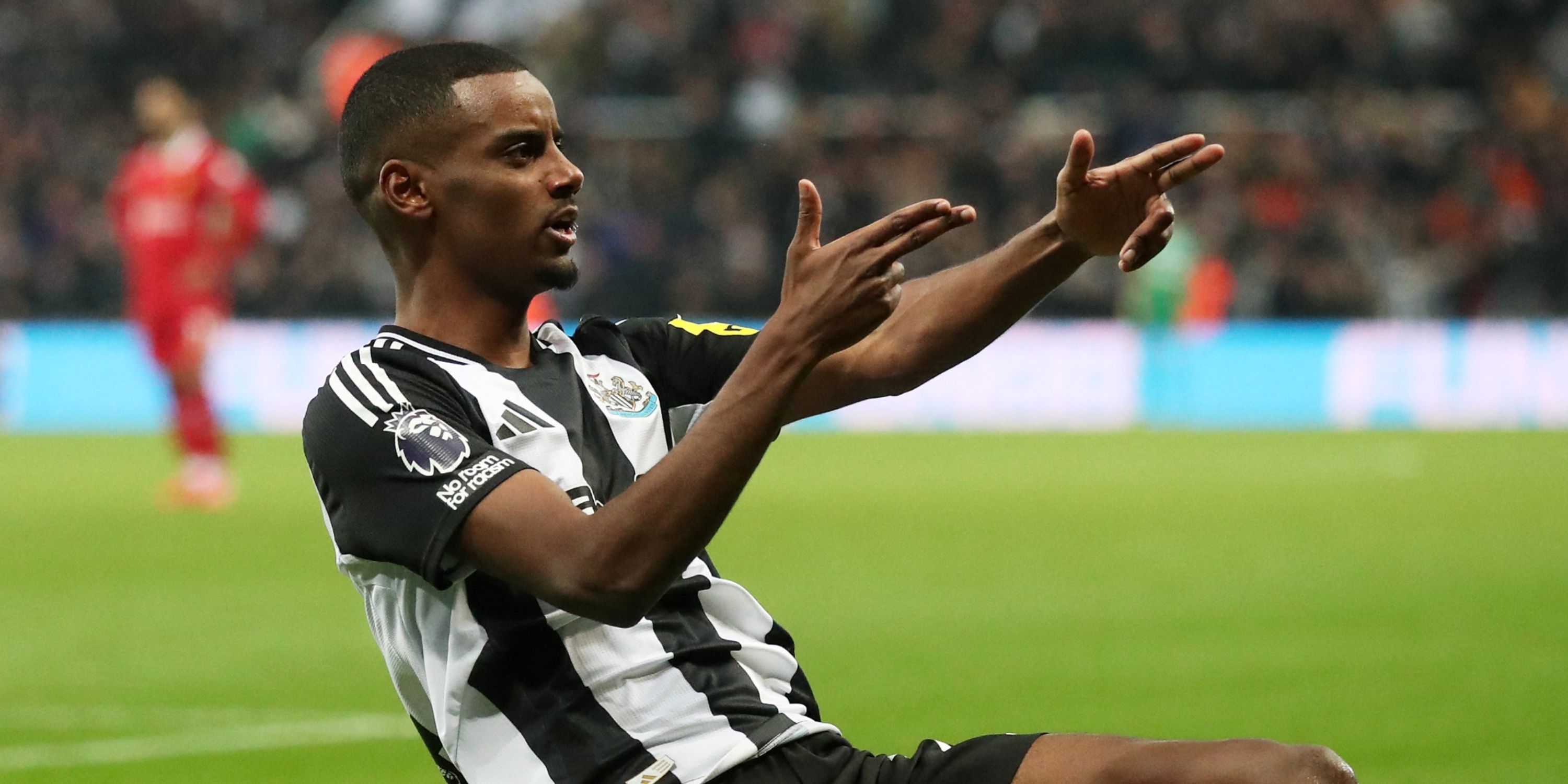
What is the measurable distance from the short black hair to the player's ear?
0.02 m

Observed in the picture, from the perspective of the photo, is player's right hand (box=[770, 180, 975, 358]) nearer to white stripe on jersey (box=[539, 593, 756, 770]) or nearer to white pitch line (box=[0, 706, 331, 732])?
white stripe on jersey (box=[539, 593, 756, 770])

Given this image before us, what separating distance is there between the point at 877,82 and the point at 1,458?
10.3 meters

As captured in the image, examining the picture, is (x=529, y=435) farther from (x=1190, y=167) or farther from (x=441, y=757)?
(x=1190, y=167)

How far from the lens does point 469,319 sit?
3.31 m

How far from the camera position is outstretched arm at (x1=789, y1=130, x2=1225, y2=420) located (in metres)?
3.40

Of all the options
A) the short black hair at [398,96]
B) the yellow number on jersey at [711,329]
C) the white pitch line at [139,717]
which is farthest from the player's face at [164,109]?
the short black hair at [398,96]

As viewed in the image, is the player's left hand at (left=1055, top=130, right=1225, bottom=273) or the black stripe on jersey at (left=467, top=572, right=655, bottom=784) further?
the player's left hand at (left=1055, top=130, right=1225, bottom=273)

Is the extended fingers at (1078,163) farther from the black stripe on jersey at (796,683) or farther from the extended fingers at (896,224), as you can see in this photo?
the black stripe on jersey at (796,683)

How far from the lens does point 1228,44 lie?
21.3m

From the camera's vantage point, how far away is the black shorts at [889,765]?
116 inches

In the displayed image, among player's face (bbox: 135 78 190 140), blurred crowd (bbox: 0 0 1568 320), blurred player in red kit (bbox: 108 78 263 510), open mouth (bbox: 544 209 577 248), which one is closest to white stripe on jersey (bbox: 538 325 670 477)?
open mouth (bbox: 544 209 577 248)

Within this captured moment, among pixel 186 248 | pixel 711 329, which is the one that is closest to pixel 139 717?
pixel 711 329

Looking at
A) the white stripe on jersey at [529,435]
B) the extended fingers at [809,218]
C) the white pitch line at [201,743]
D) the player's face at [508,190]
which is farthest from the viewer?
the white pitch line at [201,743]

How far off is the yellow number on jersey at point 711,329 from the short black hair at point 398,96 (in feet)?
1.94
